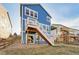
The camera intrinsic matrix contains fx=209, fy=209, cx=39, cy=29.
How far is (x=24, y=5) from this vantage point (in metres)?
2.66

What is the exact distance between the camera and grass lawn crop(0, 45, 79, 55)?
2641 millimetres

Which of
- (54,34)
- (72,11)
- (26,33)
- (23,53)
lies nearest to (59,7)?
(72,11)

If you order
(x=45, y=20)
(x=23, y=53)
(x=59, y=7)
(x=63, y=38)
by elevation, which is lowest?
(x=23, y=53)

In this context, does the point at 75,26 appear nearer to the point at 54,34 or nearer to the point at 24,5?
the point at 54,34

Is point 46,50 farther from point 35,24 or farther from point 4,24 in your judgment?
point 4,24

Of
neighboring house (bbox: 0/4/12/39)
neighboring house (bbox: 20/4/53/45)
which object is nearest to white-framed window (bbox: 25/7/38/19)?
neighboring house (bbox: 20/4/53/45)

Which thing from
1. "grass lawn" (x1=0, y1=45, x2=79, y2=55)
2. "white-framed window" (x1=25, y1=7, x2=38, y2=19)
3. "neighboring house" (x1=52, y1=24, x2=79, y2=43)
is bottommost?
"grass lawn" (x1=0, y1=45, x2=79, y2=55)

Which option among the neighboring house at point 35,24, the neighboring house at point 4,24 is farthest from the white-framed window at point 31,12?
the neighboring house at point 4,24

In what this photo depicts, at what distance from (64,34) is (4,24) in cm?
78

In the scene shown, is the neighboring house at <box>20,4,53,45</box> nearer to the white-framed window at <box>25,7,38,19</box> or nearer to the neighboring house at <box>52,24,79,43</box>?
the white-framed window at <box>25,7,38,19</box>

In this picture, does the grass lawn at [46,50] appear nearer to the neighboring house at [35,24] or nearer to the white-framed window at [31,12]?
the neighboring house at [35,24]

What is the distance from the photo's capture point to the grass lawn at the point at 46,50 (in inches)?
104

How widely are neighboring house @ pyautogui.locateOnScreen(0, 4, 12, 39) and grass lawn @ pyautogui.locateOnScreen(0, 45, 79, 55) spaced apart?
0.68 ft

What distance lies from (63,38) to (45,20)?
33 centimetres
